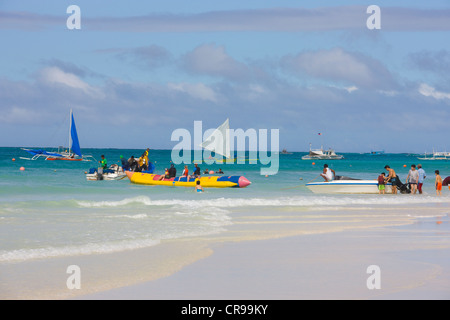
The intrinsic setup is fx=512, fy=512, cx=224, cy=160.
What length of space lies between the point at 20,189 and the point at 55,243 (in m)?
20.3

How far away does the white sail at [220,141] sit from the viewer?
56250 millimetres

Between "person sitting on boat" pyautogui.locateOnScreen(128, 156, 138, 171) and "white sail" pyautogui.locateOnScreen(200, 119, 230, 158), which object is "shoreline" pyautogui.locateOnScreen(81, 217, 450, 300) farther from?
"white sail" pyautogui.locateOnScreen(200, 119, 230, 158)

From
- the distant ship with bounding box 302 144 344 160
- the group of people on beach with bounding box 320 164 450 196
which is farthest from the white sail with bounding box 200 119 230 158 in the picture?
the distant ship with bounding box 302 144 344 160

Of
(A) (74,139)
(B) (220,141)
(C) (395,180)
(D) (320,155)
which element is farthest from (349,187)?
(D) (320,155)

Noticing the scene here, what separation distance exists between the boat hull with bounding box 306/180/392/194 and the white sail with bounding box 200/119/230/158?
31.0 metres

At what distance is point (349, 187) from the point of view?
81.6 feet

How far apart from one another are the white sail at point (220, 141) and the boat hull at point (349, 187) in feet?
102

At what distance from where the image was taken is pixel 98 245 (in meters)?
10.3

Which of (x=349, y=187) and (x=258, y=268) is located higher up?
(x=349, y=187)

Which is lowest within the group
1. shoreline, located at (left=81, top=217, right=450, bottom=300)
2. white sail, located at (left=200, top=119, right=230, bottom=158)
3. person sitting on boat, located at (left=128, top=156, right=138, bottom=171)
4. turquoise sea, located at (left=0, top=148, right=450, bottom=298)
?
shoreline, located at (left=81, top=217, right=450, bottom=300)

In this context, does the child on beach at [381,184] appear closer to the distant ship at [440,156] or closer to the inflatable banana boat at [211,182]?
the inflatable banana boat at [211,182]

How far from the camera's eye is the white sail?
5625cm

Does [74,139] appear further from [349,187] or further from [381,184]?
[381,184]

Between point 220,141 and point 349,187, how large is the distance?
3290cm
